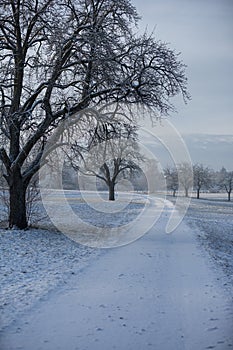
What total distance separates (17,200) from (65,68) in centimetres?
545

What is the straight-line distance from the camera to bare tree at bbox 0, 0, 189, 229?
533 inches

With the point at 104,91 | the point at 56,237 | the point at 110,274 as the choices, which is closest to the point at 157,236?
the point at 56,237

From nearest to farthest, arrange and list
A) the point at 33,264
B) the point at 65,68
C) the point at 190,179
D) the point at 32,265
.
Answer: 1. the point at 32,265
2. the point at 33,264
3. the point at 65,68
4. the point at 190,179

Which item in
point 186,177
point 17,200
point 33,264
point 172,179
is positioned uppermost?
point 186,177

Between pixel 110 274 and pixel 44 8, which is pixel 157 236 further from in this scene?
pixel 44 8

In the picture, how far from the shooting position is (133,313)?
593 centimetres

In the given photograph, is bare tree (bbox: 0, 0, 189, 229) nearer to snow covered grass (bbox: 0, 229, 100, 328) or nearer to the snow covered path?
snow covered grass (bbox: 0, 229, 100, 328)

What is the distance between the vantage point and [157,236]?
599 inches

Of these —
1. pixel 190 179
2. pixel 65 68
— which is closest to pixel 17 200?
pixel 65 68

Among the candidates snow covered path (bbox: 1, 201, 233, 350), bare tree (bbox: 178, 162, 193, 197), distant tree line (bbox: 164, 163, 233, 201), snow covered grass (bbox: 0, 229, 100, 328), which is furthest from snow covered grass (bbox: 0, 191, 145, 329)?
bare tree (bbox: 178, 162, 193, 197)

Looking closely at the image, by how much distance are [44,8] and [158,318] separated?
1155 cm

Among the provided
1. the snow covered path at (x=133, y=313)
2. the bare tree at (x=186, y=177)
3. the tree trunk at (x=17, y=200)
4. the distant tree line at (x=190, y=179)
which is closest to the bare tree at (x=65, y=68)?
the tree trunk at (x=17, y=200)

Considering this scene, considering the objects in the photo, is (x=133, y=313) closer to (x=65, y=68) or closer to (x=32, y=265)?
(x=32, y=265)

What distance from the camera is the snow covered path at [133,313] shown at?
486cm
